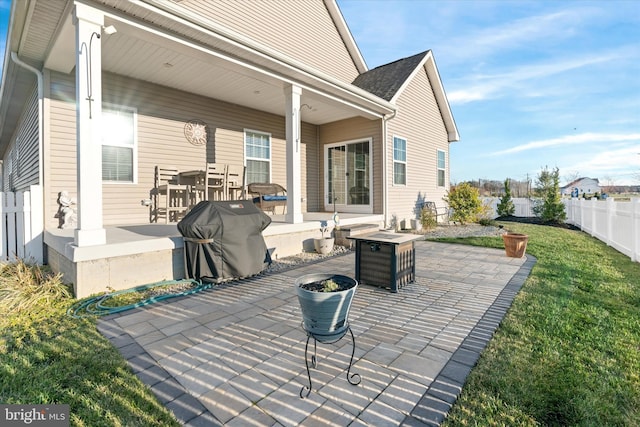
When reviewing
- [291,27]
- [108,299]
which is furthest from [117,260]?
[291,27]

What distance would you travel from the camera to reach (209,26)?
4023 mm

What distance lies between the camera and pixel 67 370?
1.96 metres

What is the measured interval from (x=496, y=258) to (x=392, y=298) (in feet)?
10.3

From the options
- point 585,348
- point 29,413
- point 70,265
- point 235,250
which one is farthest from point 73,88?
point 585,348

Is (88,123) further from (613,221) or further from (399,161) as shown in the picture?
(613,221)

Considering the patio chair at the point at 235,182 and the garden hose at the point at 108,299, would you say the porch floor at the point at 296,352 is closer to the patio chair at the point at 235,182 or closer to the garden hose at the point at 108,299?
the garden hose at the point at 108,299

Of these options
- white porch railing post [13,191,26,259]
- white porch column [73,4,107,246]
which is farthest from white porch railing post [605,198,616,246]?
white porch railing post [13,191,26,259]

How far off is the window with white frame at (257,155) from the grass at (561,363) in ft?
20.0

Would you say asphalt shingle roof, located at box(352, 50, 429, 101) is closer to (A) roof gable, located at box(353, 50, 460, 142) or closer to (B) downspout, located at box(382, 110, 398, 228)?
(A) roof gable, located at box(353, 50, 460, 142)

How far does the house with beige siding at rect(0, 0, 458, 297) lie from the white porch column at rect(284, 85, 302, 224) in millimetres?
26

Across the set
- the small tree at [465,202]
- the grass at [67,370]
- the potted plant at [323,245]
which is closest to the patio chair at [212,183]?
the potted plant at [323,245]

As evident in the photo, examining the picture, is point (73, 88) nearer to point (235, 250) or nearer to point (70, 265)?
point (70, 265)

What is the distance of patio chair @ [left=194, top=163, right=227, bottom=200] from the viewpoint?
5.89 metres

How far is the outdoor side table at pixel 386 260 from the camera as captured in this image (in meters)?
3.64
